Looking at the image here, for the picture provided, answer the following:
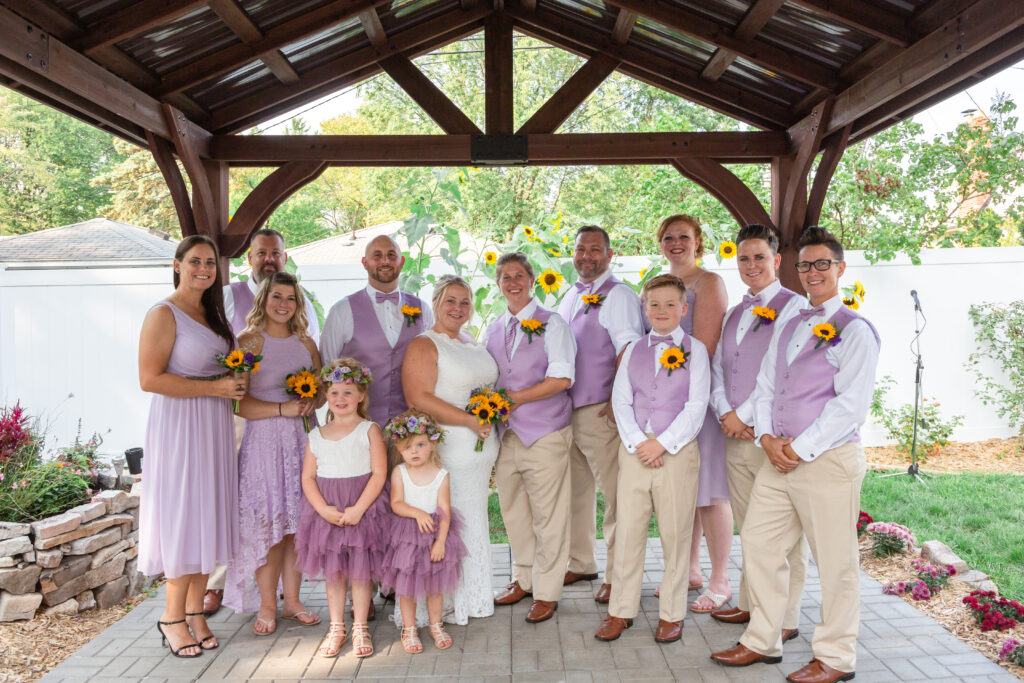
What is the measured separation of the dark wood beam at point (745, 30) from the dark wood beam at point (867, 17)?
35cm

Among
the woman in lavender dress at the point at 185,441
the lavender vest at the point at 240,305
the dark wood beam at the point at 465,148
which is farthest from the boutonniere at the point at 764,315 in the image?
the lavender vest at the point at 240,305

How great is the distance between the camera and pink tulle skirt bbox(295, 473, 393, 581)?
3.41 metres

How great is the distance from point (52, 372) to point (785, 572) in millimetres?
8044

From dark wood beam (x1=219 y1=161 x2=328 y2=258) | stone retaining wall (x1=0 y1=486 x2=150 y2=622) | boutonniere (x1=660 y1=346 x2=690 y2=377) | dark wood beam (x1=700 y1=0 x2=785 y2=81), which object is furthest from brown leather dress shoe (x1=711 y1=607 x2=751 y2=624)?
dark wood beam (x1=219 y1=161 x2=328 y2=258)

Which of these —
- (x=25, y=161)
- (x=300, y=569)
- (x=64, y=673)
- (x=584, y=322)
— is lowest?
(x=64, y=673)

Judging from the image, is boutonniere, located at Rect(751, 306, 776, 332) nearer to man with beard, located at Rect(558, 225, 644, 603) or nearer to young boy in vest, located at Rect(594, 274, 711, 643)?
young boy in vest, located at Rect(594, 274, 711, 643)

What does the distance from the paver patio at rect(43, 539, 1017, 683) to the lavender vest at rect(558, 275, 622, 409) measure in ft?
3.76

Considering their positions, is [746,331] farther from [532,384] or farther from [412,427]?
[412,427]

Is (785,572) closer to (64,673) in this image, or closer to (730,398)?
(730,398)

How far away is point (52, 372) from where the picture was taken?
8.15 metres

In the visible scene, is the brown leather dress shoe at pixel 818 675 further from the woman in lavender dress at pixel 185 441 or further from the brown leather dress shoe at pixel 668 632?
the woman in lavender dress at pixel 185 441

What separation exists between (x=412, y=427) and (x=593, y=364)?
41.5 inches

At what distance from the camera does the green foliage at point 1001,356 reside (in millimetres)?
8492

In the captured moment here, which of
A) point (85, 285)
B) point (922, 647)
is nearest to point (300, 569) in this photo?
point (922, 647)
